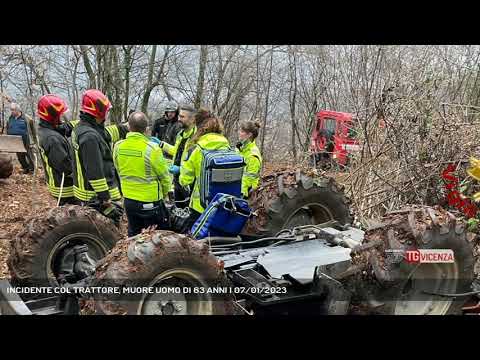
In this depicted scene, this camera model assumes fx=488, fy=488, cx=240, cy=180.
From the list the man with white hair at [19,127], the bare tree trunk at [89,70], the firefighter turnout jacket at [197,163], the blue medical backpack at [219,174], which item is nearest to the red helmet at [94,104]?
the firefighter turnout jacket at [197,163]

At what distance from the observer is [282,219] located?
16.3 ft

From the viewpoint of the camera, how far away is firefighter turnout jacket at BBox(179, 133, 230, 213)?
4.73 m

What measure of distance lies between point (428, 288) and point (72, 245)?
3.08m

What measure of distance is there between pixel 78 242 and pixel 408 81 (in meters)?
5.37

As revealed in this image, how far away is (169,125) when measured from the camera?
9.74 metres

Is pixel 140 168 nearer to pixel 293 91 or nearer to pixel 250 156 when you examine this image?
pixel 250 156

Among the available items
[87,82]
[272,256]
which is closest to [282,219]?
[272,256]

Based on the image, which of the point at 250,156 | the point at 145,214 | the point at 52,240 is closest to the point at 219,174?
the point at 145,214

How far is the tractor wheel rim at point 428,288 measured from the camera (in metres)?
3.57

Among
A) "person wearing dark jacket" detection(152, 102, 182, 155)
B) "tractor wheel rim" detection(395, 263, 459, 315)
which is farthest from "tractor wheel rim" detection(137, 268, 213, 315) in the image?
"person wearing dark jacket" detection(152, 102, 182, 155)

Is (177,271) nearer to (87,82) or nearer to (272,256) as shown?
(272,256)

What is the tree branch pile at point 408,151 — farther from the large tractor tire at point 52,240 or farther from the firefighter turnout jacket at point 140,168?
the large tractor tire at point 52,240

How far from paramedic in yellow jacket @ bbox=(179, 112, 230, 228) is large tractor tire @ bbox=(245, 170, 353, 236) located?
0.62 metres

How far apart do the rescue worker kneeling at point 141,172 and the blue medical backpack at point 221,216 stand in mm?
924
